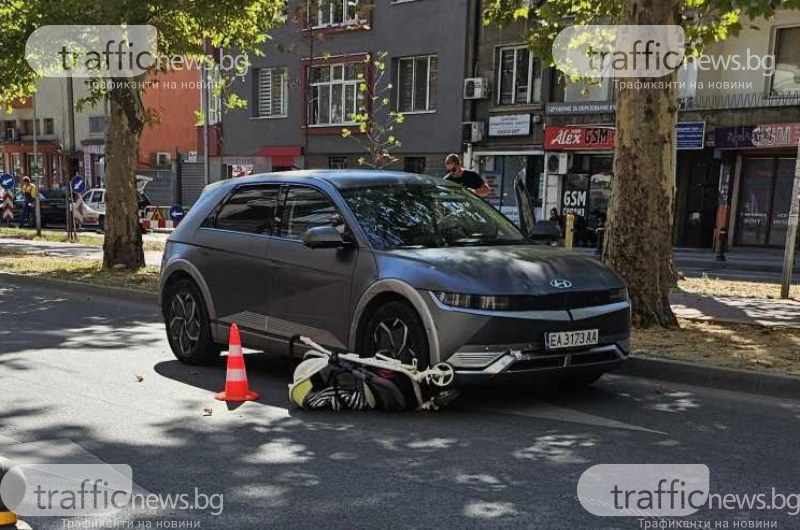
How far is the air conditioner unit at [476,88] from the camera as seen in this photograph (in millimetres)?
24438

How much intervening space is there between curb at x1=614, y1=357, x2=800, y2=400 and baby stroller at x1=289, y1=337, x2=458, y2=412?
86.0 inches

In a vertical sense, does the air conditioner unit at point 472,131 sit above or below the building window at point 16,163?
above

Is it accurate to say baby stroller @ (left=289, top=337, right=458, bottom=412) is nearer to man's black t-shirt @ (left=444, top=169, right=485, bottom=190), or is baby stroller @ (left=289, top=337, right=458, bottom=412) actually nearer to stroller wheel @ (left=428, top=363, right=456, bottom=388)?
stroller wheel @ (left=428, top=363, right=456, bottom=388)

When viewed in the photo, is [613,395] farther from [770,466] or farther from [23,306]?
[23,306]

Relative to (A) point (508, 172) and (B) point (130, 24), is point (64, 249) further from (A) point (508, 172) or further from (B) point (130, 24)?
(A) point (508, 172)

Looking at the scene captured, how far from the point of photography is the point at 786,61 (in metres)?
20.8

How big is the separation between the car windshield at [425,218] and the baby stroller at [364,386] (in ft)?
3.02

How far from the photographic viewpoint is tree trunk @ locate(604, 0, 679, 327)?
817 cm

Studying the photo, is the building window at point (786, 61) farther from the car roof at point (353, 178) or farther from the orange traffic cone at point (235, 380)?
the orange traffic cone at point (235, 380)

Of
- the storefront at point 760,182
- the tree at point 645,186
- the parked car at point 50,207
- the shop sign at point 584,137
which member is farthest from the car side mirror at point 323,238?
the parked car at point 50,207

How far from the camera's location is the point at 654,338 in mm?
7656

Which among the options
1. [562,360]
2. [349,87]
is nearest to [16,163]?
[349,87]

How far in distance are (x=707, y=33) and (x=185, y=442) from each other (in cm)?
875

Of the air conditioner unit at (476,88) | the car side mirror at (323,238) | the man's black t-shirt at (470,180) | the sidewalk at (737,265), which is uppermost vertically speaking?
the air conditioner unit at (476,88)
